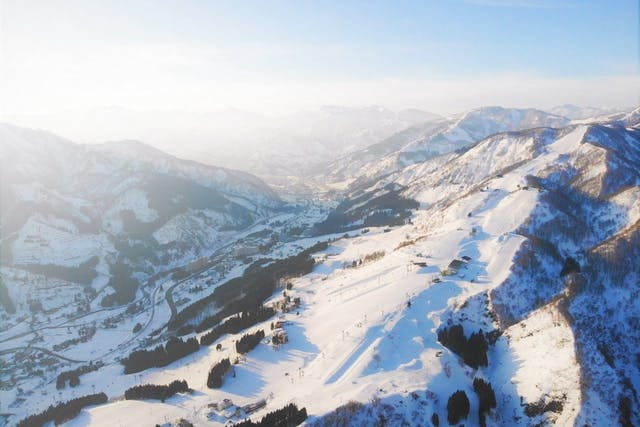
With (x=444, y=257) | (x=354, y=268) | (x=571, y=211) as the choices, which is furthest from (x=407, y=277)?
(x=571, y=211)

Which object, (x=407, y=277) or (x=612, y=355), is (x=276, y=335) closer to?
(x=407, y=277)

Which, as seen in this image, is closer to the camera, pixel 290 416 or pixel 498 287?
pixel 290 416

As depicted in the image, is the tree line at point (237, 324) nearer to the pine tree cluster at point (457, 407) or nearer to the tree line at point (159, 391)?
the tree line at point (159, 391)

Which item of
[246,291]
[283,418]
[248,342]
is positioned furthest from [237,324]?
[283,418]

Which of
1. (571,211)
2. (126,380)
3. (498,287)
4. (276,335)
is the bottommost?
(126,380)

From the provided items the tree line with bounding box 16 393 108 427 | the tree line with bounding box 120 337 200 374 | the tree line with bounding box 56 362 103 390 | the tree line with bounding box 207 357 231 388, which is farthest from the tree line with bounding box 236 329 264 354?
the tree line with bounding box 56 362 103 390

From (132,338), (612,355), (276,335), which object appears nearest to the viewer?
(612,355)

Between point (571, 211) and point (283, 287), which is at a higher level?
point (571, 211)

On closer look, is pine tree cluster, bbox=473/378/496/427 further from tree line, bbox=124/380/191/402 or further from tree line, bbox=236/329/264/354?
tree line, bbox=124/380/191/402
